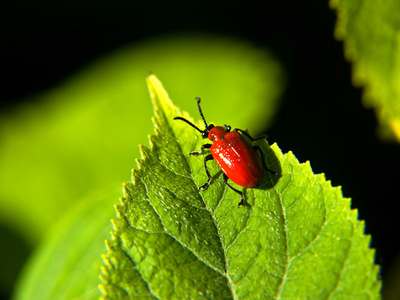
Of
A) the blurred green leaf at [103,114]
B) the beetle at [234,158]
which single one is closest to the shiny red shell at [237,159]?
the beetle at [234,158]

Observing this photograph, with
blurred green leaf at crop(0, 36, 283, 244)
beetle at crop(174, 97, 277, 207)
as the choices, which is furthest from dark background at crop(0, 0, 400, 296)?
beetle at crop(174, 97, 277, 207)

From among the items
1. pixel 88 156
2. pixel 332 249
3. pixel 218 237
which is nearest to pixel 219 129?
pixel 218 237

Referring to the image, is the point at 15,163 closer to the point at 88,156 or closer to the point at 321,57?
the point at 88,156

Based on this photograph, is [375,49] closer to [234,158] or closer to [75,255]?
[234,158]

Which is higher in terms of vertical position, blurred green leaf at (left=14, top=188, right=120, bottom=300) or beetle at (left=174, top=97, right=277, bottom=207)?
beetle at (left=174, top=97, right=277, bottom=207)

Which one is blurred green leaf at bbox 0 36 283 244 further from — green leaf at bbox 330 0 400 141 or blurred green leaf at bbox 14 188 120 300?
green leaf at bbox 330 0 400 141

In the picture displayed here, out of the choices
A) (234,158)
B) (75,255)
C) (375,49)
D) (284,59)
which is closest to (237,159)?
(234,158)
